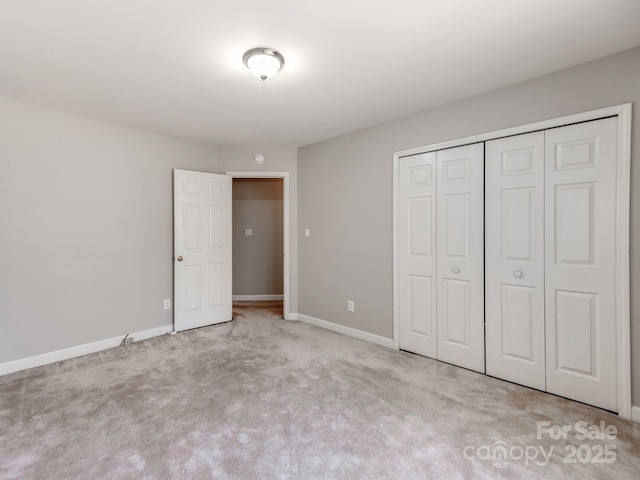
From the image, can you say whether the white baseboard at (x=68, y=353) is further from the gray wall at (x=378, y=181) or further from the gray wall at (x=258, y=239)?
the gray wall at (x=258, y=239)

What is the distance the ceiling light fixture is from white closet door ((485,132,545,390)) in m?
1.87

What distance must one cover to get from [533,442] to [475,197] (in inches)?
71.4

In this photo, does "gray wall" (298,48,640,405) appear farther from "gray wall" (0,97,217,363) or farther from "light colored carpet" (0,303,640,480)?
"gray wall" (0,97,217,363)

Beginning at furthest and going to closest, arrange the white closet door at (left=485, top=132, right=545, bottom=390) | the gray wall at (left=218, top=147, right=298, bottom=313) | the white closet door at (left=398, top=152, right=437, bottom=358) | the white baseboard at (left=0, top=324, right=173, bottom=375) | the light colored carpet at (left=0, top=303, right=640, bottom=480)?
the gray wall at (left=218, top=147, right=298, bottom=313), the white closet door at (left=398, top=152, right=437, bottom=358), the white baseboard at (left=0, top=324, right=173, bottom=375), the white closet door at (left=485, top=132, right=545, bottom=390), the light colored carpet at (left=0, top=303, right=640, bottom=480)

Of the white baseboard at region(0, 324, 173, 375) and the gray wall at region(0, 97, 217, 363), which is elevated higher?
the gray wall at region(0, 97, 217, 363)

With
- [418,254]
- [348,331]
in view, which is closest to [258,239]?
[348,331]

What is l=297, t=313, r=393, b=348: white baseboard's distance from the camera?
3.42 metres

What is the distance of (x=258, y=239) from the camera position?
590cm

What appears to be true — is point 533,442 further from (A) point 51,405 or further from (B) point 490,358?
(A) point 51,405

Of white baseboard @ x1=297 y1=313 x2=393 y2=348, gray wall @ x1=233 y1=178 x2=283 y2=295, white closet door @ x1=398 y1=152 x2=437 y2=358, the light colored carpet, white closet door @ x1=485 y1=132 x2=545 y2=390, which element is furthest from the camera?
gray wall @ x1=233 y1=178 x2=283 y2=295

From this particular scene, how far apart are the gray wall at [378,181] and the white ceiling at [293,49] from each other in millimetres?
144

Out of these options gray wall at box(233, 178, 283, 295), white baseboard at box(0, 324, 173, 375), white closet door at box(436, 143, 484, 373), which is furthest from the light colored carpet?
gray wall at box(233, 178, 283, 295)

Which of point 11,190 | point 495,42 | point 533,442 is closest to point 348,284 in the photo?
point 533,442

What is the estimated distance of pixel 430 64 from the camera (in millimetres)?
2232
